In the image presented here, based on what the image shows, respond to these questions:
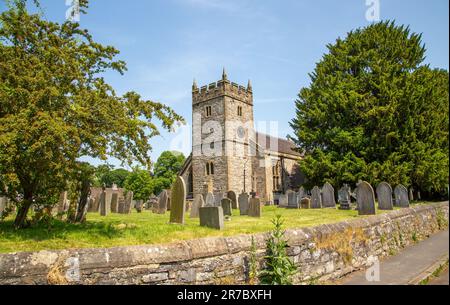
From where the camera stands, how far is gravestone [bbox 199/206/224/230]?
24.0ft

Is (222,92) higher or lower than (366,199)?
higher

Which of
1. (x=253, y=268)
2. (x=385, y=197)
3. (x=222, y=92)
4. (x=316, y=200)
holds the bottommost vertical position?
(x=253, y=268)

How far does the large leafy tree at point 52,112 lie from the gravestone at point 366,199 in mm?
7609

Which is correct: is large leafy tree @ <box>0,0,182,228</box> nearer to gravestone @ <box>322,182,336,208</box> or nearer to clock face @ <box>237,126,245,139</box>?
gravestone @ <box>322,182,336,208</box>

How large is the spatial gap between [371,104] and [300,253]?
17334mm

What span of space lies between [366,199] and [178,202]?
22.7 ft

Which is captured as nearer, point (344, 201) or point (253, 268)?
point (253, 268)

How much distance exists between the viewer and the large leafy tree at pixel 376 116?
63.7 feet

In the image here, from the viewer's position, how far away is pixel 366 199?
35.2ft

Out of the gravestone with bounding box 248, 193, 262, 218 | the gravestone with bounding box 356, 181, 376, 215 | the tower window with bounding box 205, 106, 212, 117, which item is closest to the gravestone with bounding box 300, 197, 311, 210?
the gravestone with bounding box 248, 193, 262, 218

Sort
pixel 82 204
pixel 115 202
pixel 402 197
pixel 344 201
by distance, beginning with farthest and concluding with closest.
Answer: pixel 115 202, pixel 344 201, pixel 402 197, pixel 82 204

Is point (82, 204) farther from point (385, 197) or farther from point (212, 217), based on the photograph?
point (385, 197)

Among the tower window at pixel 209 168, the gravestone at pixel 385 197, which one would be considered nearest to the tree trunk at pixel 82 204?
the gravestone at pixel 385 197

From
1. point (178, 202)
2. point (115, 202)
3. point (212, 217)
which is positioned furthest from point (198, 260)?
point (115, 202)
